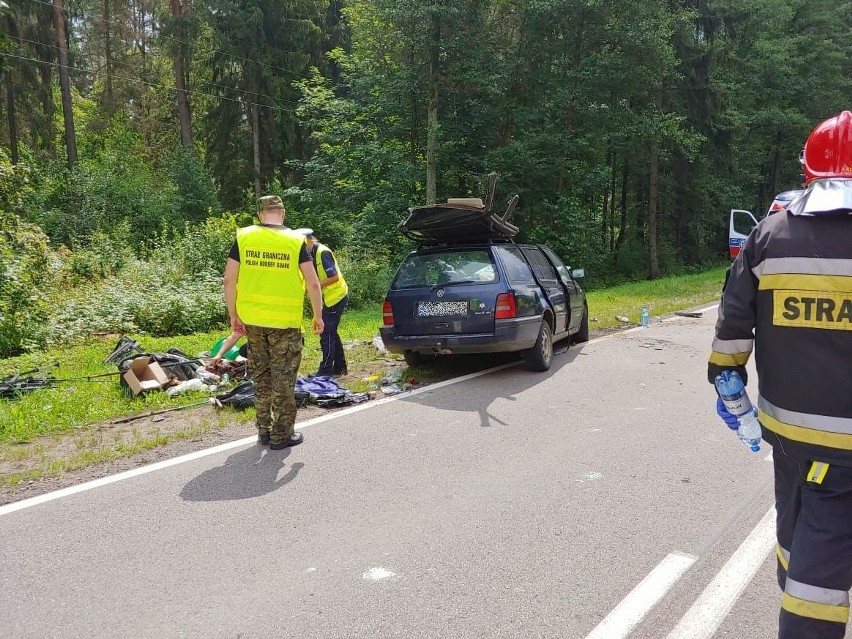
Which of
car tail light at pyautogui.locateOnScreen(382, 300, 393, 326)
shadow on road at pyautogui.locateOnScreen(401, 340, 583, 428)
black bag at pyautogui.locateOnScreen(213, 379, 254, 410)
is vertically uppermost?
car tail light at pyautogui.locateOnScreen(382, 300, 393, 326)

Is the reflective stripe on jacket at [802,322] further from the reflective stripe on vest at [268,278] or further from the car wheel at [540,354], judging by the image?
the car wheel at [540,354]

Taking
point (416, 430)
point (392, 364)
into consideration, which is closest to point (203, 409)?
point (416, 430)

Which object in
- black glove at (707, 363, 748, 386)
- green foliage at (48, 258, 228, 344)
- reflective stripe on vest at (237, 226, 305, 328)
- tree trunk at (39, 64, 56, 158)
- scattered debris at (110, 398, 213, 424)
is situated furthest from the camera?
tree trunk at (39, 64, 56, 158)

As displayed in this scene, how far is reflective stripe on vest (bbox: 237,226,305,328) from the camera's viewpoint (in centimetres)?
520

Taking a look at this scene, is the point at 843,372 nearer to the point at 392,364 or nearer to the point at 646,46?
the point at 392,364

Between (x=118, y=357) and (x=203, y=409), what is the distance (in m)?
2.70

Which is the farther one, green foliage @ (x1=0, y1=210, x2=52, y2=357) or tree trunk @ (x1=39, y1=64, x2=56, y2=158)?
tree trunk @ (x1=39, y1=64, x2=56, y2=158)

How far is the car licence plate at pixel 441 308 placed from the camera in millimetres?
7438

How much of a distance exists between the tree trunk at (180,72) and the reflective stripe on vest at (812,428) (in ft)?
93.0

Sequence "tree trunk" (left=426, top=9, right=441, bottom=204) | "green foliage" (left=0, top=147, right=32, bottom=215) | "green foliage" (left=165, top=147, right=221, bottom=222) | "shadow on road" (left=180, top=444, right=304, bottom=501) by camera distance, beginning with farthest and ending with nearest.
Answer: "green foliage" (left=165, top=147, right=221, bottom=222) → "tree trunk" (left=426, top=9, right=441, bottom=204) → "green foliage" (left=0, top=147, right=32, bottom=215) → "shadow on road" (left=180, top=444, right=304, bottom=501)

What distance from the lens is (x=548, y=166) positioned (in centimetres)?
2181

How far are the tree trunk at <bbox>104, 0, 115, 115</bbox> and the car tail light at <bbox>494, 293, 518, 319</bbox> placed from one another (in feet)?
98.4

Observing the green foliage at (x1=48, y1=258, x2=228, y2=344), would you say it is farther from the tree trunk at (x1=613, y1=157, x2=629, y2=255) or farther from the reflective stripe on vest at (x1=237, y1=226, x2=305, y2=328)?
the tree trunk at (x1=613, y1=157, x2=629, y2=255)

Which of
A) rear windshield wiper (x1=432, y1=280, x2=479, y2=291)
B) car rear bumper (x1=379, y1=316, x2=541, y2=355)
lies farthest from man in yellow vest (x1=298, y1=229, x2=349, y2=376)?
rear windshield wiper (x1=432, y1=280, x2=479, y2=291)
